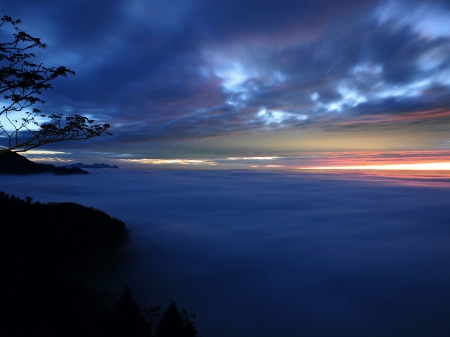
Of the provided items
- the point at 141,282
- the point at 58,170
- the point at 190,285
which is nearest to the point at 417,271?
the point at 190,285

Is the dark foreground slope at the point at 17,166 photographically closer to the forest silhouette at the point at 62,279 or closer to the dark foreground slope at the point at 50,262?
the dark foreground slope at the point at 50,262

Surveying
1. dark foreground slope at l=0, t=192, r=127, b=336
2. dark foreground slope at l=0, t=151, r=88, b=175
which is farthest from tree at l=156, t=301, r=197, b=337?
dark foreground slope at l=0, t=151, r=88, b=175

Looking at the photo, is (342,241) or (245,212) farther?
(245,212)

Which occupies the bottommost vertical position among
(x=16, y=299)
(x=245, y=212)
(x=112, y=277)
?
(x=245, y=212)

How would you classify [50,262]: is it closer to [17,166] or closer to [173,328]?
[173,328]

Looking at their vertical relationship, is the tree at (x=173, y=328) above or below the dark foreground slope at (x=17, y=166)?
below

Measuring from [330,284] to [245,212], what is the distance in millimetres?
53028

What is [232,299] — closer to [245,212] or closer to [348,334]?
[348,334]

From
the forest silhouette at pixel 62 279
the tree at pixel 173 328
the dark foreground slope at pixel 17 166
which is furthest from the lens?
the dark foreground slope at pixel 17 166

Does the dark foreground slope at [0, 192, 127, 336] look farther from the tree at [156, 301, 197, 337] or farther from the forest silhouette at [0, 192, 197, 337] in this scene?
the tree at [156, 301, 197, 337]

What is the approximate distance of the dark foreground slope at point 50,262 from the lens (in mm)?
12094

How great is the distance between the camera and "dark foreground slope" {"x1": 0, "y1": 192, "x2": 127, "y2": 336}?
1209cm

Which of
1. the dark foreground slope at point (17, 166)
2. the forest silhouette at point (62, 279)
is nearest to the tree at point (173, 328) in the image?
the forest silhouette at point (62, 279)

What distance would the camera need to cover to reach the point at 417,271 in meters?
35.4
